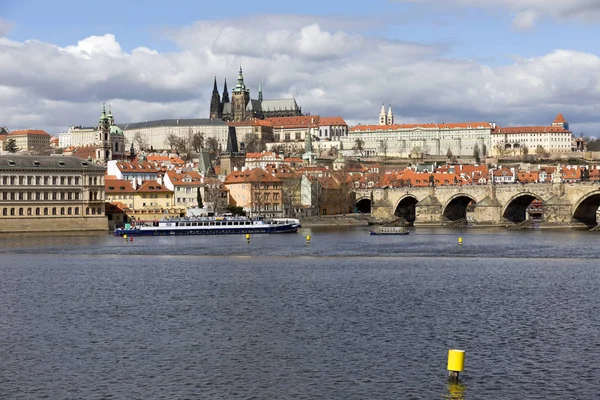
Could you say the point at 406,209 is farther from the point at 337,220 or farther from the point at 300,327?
the point at 300,327

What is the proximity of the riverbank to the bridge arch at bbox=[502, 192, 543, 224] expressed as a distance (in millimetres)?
15653

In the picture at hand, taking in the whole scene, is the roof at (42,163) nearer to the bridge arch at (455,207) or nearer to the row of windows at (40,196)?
the row of windows at (40,196)

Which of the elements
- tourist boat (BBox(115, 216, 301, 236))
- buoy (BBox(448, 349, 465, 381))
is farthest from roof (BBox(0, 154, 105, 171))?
buoy (BBox(448, 349, 465, 381))

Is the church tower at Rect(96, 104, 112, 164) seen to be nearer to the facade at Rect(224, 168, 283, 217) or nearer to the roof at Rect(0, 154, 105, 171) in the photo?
the facade at Rect(224, 168, 283, 217)

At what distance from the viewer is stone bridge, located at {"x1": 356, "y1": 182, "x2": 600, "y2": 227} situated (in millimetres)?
77062

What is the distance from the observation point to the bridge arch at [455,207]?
287 feet

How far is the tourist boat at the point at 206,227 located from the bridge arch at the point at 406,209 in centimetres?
1598

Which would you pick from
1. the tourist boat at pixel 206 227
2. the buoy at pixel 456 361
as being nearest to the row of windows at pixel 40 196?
the tourist boat at pixel 206 227

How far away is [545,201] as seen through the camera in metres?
78.6

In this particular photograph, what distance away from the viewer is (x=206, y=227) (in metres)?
77.1

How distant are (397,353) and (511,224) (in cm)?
6217

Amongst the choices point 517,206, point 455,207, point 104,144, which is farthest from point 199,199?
point 104,144

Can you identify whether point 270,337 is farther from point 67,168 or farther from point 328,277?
point 67,168

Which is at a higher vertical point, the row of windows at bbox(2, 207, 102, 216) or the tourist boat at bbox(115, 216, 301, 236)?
Result: the row of windows at bbox(2, 207, 102, 216)
